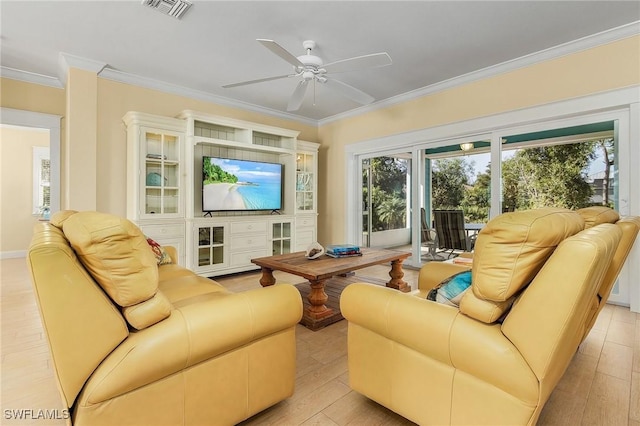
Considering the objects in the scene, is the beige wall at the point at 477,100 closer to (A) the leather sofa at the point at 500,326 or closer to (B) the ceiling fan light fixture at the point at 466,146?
(B) the ceiling fan light fixture at the point at 466,146

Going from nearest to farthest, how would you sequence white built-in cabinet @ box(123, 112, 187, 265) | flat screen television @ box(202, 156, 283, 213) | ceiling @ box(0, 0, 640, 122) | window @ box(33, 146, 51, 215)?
ceiling @ box(0, 0, 640, 122), white built-in cabinet @ box(123, 112, 187, 265), flat screen television @ box(202, 156, 283, 213), window @ box(33, 146, 51, 215)

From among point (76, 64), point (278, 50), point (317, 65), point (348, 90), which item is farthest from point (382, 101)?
point (76, 64)

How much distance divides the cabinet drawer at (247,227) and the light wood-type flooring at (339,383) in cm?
→ 217

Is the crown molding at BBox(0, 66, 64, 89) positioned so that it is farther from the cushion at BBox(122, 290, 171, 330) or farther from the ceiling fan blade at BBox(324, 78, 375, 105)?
the cushion at BBox(122, 290, 171, 330)

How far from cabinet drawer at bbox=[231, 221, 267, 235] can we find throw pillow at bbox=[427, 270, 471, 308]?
329 centimetres

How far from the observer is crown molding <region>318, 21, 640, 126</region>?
2820mm

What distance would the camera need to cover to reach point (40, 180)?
6.10m

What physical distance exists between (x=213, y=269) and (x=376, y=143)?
3.08 metres

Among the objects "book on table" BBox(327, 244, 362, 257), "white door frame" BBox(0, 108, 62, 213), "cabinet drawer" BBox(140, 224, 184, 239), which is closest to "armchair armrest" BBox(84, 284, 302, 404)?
"book on table" BBox(327, 244, 362, 257)

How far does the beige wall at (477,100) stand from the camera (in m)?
2.92

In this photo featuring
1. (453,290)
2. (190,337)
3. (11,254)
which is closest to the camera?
(190,337)

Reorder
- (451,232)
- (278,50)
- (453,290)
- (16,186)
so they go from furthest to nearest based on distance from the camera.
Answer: (16,186), (451,232), (278,50), (453,290)

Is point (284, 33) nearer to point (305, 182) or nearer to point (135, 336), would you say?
point (305, 182)

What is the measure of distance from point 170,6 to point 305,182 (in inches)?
123
